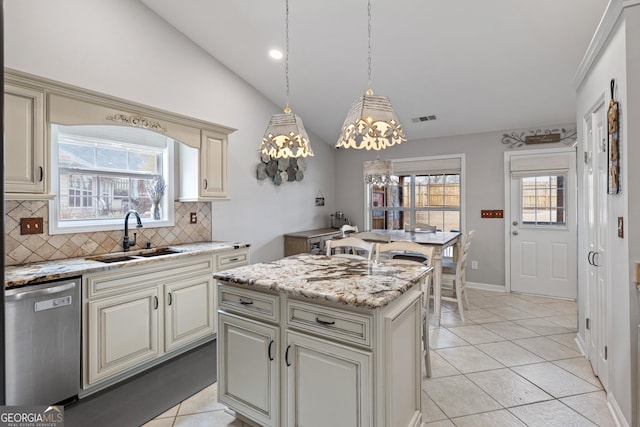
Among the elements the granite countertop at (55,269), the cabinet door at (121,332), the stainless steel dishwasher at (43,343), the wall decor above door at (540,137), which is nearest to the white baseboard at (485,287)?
the wall decor above door at (540,137)

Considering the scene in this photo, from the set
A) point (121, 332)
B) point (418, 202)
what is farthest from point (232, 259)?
point (418, 202)

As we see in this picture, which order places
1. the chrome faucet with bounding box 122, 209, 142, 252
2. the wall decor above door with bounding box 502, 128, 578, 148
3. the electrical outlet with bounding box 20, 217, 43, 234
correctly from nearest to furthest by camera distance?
the electrical outlet with bounding box 20, 217, 43, 234, the chrome faucet with bounding box 122, 209, 142, 252, the wall decor above door with bounding box 502, 128, 578, 148

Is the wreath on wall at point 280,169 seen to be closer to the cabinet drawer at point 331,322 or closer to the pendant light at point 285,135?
the pendant light at point 285,135

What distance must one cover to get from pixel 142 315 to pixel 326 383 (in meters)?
1.75

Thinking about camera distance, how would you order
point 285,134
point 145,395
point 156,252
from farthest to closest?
point 156,252 < point 145,395 < point 285,134

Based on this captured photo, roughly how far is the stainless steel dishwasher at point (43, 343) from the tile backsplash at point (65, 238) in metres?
0.60

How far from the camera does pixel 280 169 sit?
15.5 feet

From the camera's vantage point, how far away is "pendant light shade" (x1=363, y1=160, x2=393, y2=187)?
434 centimetres

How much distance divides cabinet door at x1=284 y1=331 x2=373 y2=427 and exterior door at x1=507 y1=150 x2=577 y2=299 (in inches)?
166

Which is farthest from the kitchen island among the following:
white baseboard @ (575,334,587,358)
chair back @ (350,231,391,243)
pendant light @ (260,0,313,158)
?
white baseboard @ (575,334,587,358)

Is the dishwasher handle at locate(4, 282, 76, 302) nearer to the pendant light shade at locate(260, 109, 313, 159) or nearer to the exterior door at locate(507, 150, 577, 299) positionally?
the pendant light shade at locate(260, 109, 313, 159)

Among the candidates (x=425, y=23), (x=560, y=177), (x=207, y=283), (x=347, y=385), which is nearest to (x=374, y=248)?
(x=347, y=385)

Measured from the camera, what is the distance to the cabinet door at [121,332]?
2.22 meters

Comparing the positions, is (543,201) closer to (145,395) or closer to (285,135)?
(285,135)
